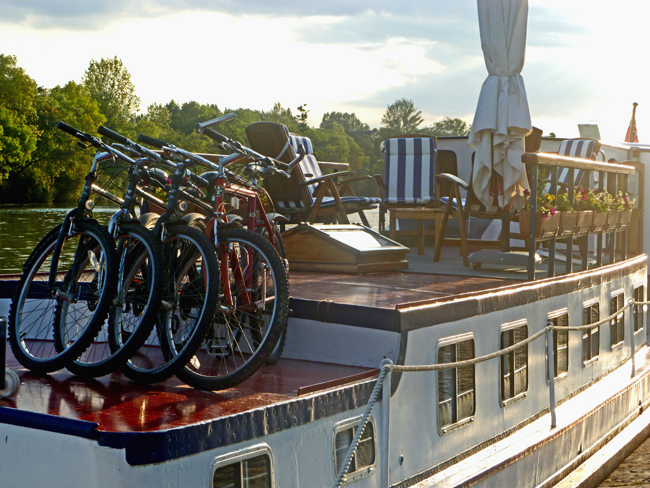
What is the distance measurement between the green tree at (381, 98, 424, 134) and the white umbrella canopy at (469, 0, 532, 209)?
397 feet

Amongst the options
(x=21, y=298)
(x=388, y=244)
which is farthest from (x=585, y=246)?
(x=21, y=298)

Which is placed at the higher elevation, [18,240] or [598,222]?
[598,222]

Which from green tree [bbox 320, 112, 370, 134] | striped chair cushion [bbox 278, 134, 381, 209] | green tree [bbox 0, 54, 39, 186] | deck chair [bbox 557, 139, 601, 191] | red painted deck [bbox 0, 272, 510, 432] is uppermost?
green tree [bbox 320, 112, 370, 134]

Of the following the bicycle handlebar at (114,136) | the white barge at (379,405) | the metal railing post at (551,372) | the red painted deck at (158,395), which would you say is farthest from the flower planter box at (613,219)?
the bicycle handlebar at (114,136)

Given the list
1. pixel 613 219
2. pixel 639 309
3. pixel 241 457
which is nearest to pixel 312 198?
pixel 613 219

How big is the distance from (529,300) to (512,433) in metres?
0.83

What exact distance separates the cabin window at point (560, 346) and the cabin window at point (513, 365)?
520mm

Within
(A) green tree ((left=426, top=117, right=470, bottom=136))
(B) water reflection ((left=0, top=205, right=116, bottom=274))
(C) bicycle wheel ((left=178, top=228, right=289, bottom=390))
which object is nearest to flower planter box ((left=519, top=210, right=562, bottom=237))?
(C) bicycle wheel ((left=178, top=228, right=289, bottom=390))

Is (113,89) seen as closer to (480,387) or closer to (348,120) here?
(348,120)

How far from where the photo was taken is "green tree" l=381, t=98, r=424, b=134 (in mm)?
126875

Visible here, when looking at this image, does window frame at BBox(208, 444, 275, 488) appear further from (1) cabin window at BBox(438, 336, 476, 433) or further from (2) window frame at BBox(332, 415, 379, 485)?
(1) cabin window at BBox(438, 336, 476, 433)

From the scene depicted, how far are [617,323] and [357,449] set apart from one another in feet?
14.0

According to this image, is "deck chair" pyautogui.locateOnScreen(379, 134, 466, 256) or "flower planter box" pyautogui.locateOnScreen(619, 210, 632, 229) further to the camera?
"deck chair" pyautogui.locateOnScreen(379, 134, 466, 256)

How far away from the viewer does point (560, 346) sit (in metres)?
5.60
